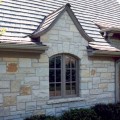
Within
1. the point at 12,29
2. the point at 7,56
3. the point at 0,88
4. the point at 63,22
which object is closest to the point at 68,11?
the point at 63,22

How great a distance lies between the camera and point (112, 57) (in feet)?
32.7

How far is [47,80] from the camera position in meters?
8.02

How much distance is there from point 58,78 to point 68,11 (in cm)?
226

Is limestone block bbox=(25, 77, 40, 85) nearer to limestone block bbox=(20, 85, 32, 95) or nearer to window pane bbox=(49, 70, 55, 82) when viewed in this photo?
limestone block bbox=(20, 85, 32, 95)

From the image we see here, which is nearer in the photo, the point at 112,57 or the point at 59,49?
the point at 59,49

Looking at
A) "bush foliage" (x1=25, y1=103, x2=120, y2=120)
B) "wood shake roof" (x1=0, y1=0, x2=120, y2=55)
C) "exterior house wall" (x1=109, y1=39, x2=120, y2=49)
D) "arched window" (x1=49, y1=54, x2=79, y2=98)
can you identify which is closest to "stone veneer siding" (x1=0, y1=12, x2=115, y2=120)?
"arched window" (x1=49, y1=54, x2=79, y2=98)

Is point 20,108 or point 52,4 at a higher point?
point 52,4

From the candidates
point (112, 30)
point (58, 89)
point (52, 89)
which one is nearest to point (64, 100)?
point (58, 89)

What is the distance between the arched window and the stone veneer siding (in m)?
0.21

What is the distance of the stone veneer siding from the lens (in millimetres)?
7238

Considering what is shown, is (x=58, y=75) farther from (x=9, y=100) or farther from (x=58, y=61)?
(x=9, y=100)

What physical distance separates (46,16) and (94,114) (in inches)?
152

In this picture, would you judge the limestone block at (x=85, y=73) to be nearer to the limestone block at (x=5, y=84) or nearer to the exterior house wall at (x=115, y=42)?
the exterior house wall at (x=115, y=42)

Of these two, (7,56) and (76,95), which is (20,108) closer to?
(7,56)
